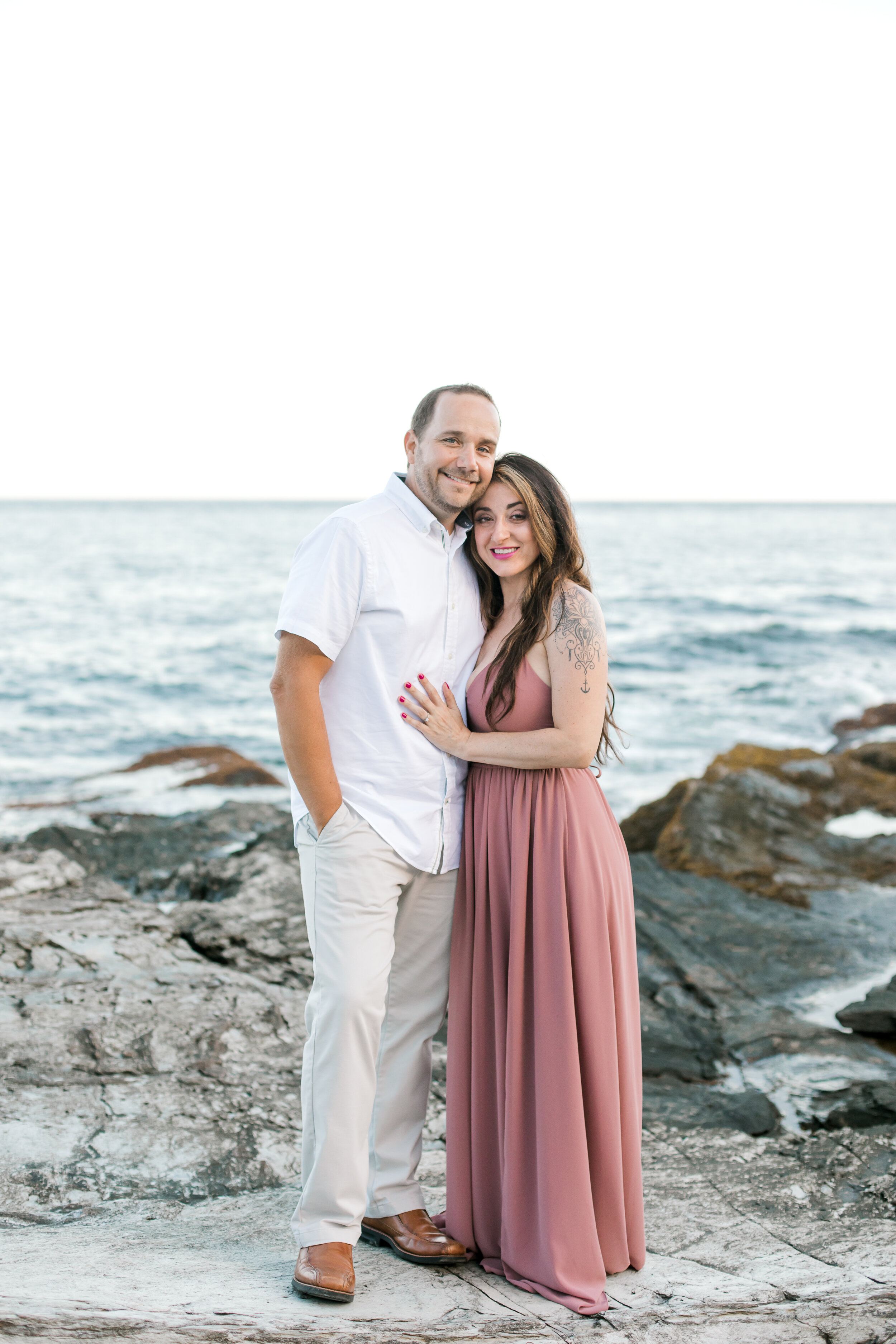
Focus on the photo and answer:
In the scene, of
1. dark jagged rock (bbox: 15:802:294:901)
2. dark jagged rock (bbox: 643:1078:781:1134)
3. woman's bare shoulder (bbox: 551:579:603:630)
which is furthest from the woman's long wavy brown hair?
dark jagged rock (bbox: 15:802:294:901)

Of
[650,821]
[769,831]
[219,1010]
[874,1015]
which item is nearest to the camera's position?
[219,1010]

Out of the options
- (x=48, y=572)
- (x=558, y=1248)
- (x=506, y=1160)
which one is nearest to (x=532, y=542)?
(x=506, y=1160)

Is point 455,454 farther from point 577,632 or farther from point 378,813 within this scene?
point 378,813

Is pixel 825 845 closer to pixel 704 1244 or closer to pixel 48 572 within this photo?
pixel 704 1244

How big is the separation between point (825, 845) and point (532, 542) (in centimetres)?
624

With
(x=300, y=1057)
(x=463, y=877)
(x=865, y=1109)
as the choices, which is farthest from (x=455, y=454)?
(x=865, y=1109)

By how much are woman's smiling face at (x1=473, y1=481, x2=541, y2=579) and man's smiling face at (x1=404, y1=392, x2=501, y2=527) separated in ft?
0.20

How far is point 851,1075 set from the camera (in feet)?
15.3

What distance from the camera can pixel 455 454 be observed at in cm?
319

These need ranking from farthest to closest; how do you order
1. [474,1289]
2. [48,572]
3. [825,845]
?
1. [48,572]
2. [825,845]
3. [474,1289]

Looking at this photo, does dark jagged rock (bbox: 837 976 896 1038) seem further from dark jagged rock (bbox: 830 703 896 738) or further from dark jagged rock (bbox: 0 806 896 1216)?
dark jagged rock (bbox: 830 703 896 738)

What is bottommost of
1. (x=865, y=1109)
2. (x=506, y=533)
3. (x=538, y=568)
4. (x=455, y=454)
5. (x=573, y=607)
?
(x=865, y=1109)

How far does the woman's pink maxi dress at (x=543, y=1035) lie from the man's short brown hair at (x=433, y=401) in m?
0.86

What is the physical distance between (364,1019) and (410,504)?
1571 mm
